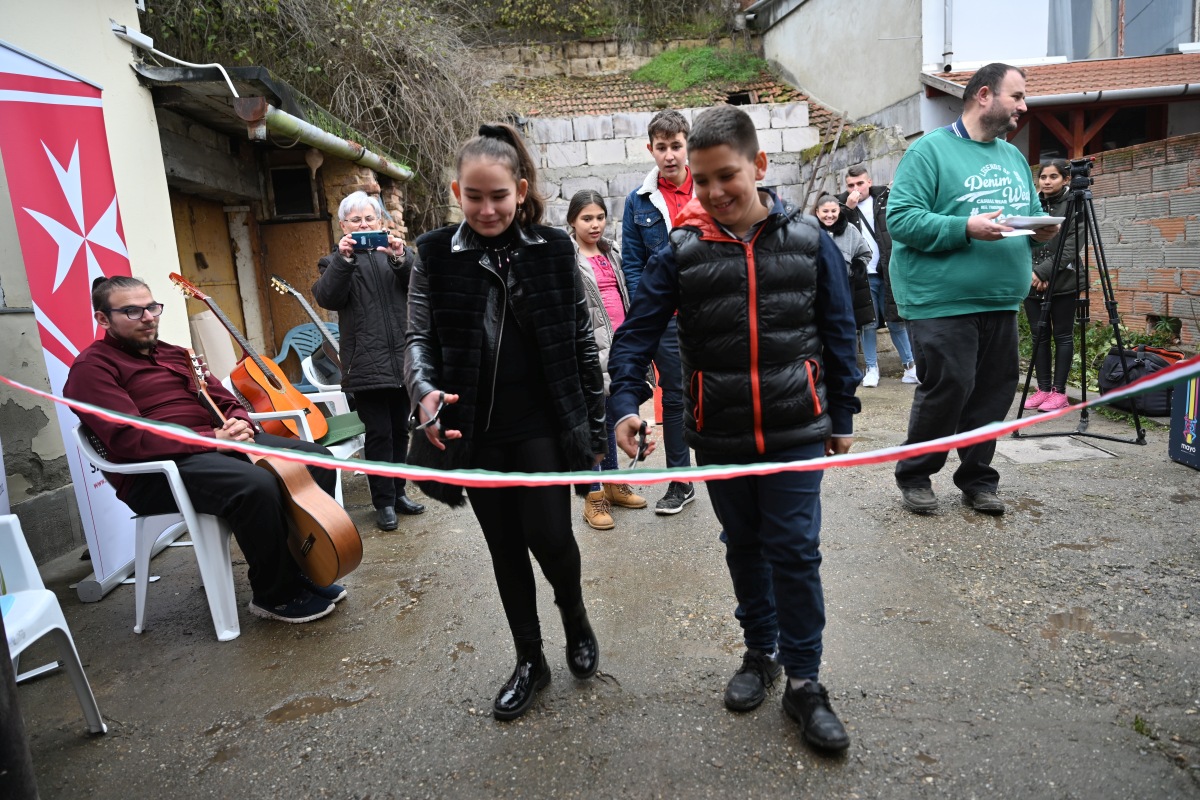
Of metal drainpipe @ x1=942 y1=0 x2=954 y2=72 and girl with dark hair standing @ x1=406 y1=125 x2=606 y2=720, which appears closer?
girl with dark hair standing @ x1=406 y1=125 x2=606 y2=720

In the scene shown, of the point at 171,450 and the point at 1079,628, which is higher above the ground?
the point at 171,450

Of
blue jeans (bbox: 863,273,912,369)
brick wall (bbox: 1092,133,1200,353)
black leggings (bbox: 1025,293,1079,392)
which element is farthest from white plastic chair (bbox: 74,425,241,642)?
brick wall (bbox: 1092,133,1200,353)

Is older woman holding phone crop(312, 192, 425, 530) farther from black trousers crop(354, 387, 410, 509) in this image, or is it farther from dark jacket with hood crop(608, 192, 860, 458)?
dark jacket with hood crop(608, 192, 860, 458)

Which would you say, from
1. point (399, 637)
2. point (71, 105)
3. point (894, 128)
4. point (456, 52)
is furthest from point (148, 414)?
point (894, 128)

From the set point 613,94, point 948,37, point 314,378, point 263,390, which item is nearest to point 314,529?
point 263,390

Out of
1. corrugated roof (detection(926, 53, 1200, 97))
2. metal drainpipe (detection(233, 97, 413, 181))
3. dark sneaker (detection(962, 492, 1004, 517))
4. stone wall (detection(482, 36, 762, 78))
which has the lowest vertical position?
dark sneaker (detection(962, 492, 1004, 517))

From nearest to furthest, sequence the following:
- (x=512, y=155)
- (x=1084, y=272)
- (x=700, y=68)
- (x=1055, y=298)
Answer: (x=512, y=155), (x=1084, y=272), (x=1055, y=298), (x=700, y=68)

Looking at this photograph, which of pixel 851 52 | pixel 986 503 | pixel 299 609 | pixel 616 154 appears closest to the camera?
pixel 299 609

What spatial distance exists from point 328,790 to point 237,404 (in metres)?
2.19

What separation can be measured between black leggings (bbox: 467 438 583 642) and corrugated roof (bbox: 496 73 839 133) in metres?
13.5

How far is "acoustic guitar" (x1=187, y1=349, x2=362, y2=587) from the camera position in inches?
125

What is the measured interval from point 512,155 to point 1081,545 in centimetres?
306

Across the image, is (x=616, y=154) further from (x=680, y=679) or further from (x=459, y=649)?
(x=680, y=679)

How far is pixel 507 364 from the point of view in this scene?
2348mm
